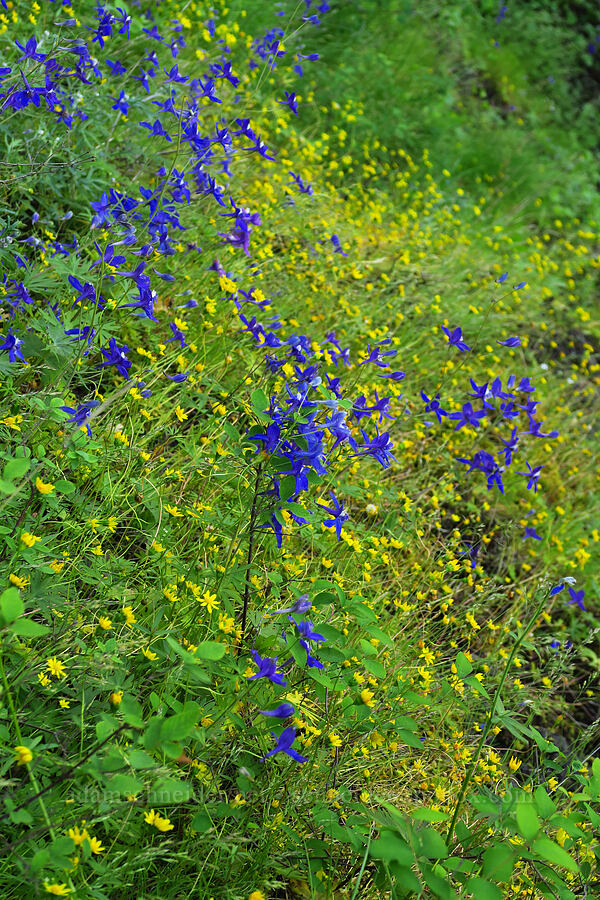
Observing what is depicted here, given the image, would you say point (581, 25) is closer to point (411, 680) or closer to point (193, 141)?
point (193, 141)

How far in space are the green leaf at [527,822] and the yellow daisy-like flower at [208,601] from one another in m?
0.74

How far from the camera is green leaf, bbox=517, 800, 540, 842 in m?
1.12

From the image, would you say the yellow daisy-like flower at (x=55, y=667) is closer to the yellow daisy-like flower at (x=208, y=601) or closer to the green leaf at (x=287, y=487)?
the yellow daisy-like flower at (x=208, y=601)

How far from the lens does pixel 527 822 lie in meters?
1.14

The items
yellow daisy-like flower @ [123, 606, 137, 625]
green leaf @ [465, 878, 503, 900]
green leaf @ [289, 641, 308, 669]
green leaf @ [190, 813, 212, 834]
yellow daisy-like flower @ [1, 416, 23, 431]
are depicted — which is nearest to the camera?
green leaf @ [465, 878, 503, 900]

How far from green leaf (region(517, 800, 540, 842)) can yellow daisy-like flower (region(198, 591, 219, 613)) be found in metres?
0.74

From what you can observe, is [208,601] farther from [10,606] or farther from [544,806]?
[544,806]

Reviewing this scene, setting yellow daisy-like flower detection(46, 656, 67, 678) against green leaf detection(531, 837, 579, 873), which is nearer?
green leaf detection(531, 837, 579, 873)

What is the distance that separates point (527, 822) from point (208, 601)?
2.53ft

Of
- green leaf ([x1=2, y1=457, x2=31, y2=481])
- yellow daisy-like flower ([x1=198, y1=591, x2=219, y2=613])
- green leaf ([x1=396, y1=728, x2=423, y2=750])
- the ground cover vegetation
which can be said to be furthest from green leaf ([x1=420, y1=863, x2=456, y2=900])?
green leaf ([x1=2, y1=457, x2=31, y2=481])

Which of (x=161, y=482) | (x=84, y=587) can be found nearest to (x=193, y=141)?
(x=161, y=482)

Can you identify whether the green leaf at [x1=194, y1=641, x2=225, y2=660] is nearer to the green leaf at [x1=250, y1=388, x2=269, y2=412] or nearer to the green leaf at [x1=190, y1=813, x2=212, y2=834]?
the green leaf at [x1=190, y1=813, x2=212, y2=834]

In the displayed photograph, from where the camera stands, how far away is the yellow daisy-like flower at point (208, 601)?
1575 millimetres

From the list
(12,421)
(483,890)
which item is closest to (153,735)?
(483,890)
